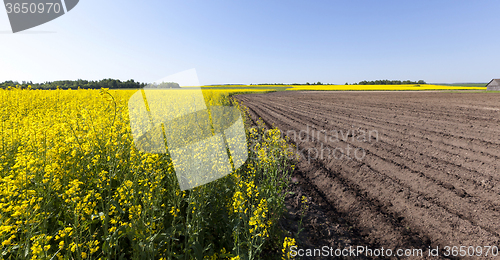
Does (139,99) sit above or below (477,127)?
above

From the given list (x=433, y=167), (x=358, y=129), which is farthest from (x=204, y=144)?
(x=358, y=129)

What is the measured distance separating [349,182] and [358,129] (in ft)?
17.5

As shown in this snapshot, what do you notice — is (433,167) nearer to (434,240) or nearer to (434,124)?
(434,240)

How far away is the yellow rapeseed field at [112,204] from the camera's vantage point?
1856 millimetres

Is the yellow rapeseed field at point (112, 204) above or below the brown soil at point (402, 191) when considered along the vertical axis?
above

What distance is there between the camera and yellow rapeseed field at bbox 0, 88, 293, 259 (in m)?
1.86

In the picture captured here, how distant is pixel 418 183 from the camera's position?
465cm

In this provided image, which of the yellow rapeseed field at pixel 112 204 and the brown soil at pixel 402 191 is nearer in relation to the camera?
the yellow rapeseed field at pixel 112 204

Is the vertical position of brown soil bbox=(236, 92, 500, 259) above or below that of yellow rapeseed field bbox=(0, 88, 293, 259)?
below

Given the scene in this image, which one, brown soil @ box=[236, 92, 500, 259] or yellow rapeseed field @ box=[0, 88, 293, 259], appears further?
brown soil @ box=[236, 92, 500, 259]

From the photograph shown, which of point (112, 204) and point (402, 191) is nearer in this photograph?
point (112, 204)

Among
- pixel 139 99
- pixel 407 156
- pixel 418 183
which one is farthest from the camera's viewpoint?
pixel 407 156

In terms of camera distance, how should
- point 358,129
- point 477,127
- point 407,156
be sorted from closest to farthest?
point 407,156, point 477,127, point 358,129

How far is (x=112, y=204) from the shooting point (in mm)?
2125
